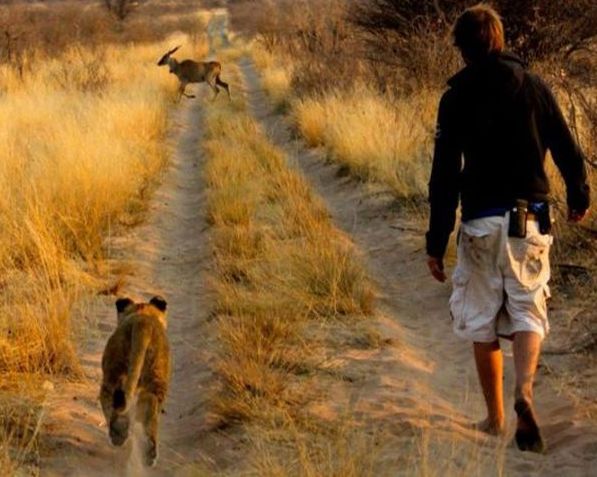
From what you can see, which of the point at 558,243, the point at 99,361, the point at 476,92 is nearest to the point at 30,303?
the point at 99,361

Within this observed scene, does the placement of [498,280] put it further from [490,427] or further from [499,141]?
[490,427]

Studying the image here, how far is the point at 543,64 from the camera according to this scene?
11.3 m

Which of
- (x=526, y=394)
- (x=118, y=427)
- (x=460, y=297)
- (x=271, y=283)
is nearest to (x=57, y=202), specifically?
(x=271, y=283)

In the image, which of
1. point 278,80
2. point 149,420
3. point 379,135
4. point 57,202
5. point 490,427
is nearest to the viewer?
point 149,420

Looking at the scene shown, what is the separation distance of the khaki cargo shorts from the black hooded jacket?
125 millimetres

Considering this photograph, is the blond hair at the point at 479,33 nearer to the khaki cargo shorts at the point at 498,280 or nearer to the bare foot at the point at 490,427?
the khaki cargo shorts at the point at 498,280

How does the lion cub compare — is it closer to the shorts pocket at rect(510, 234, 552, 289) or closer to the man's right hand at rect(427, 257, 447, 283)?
the man's right hand at rect(427, 257, 447, 283)

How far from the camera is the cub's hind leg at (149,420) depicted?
3971 millimetres

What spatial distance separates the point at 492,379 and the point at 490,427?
0.25 meters

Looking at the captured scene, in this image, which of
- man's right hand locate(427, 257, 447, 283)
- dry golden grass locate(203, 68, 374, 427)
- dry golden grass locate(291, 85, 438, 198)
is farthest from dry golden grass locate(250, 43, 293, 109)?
man's right hand locate(427, 257, 447, 283)

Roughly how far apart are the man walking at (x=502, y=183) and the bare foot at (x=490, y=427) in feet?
0.73

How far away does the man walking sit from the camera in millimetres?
4098

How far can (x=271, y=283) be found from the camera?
6.57 m

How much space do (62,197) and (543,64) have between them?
20.7 ft
